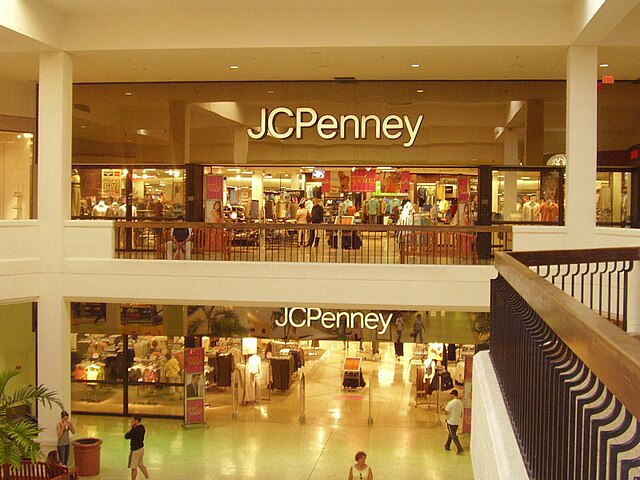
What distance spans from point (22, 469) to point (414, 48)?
29.9 ft

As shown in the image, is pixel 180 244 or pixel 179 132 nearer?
pixel 180 244

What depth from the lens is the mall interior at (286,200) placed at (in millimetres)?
13891

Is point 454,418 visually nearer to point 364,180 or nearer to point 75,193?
point 364,180

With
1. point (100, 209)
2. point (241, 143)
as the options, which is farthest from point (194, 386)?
point (241, 143)

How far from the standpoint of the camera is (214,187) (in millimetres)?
18766

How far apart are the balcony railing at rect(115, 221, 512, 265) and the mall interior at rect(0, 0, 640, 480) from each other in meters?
0.07


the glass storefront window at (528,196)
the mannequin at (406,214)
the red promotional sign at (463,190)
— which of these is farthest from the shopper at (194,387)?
the glass storefront window at (528,196)

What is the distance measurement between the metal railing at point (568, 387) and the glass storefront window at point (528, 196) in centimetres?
1338

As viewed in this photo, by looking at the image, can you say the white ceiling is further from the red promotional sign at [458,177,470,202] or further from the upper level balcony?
the upper level balcony

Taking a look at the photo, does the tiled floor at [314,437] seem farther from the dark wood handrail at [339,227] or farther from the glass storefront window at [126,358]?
the dark wood handrail at [339,227]

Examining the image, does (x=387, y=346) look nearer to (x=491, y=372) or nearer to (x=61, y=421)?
(x=61, y=421)

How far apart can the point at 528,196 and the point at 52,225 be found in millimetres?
9640

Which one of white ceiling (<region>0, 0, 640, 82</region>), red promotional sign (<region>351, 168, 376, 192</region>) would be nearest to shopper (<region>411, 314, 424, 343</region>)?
red promotional sign (<region>351, 168, 376, 192</region>)

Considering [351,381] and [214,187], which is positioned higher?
[214,187]
